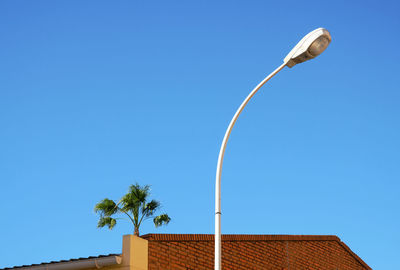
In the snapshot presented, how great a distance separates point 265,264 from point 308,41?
332 inches

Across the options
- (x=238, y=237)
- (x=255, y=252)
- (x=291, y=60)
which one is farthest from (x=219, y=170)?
(x=255, y=252)

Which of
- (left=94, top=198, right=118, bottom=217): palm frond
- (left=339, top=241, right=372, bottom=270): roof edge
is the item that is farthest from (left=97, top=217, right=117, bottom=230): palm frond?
(left=339, top=241, right=372, bottom=270): roof edge

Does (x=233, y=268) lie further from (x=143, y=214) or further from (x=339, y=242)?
(x=143, y=214)

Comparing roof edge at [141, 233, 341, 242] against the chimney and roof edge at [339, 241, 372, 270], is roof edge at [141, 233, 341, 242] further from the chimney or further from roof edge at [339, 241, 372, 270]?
the chimney

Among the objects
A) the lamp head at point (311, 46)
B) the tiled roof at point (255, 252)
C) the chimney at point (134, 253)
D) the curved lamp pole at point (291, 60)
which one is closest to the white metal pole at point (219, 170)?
the curved lamp pole at point (291, 60)

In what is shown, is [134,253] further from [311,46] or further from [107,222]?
[107,222]

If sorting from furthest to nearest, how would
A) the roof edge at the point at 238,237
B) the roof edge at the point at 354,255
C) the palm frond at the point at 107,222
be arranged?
the palm frond at the point at 107,222, the roof edge at the point at 354,255, the roof edge at the point at 238,237

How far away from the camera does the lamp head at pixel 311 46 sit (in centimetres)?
1021

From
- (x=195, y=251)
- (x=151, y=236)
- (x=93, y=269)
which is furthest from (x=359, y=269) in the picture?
(x=93, y=269)

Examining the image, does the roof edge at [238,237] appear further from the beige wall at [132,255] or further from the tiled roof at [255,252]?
the beige wall at [132,255]

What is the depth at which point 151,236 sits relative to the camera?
1394 centimetres

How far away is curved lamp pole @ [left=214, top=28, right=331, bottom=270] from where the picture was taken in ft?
33.5

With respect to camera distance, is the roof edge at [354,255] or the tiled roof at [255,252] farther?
the roof edge at [354,255]

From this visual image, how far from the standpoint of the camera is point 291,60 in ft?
35.0
